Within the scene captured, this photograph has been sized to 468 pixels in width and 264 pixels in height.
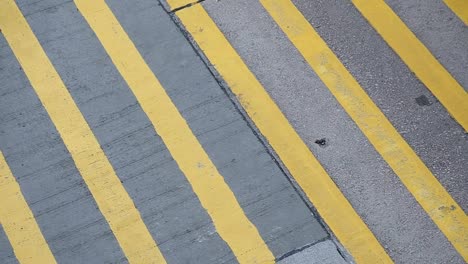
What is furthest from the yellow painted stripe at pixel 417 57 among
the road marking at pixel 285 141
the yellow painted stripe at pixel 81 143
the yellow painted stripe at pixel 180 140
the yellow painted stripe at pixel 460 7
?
the yellow painted stripe at pixel 81 143

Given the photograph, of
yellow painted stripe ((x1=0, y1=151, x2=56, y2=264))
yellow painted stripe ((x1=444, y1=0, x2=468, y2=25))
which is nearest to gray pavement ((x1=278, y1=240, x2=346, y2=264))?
yellow painted stripe ((x1=0, y1=151, x2=56, y2=264))

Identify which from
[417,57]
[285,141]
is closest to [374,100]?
[417,57]

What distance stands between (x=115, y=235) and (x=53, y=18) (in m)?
2.65

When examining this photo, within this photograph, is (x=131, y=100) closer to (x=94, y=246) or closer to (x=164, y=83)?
(x=164, y=83)

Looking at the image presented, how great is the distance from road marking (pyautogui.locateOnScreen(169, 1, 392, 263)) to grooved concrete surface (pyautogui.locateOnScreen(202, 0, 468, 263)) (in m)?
0.07

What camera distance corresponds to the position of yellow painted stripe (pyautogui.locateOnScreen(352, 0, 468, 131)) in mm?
6996

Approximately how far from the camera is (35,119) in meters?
6.91

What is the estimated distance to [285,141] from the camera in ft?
22.1

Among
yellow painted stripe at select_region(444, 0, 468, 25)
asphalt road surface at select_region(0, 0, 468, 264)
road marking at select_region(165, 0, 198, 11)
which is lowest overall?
yellow painted stripe at select_region(444, 0, 468, 25)

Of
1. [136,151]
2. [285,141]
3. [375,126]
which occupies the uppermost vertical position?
[136,151]

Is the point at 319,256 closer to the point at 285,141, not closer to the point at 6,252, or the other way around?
the point at 285,141

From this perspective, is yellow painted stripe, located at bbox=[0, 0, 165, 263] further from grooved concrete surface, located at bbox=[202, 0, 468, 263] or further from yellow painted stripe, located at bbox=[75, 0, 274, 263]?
grooved concrete surface, located at bbox=[202, 0, 468, 263]

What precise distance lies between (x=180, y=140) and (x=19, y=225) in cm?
162

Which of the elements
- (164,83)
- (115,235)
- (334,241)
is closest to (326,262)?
(334,241)
